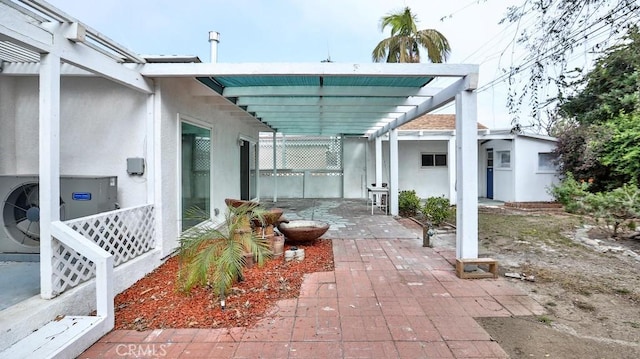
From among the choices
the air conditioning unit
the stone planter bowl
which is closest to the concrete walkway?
the stone planter bowl

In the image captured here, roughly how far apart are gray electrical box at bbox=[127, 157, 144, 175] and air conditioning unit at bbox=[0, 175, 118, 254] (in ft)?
1.23

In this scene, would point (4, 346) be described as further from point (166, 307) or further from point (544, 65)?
point (544, 65)

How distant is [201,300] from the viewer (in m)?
3.30

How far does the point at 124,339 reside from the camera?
8.61ft

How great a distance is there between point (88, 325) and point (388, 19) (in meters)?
13.6

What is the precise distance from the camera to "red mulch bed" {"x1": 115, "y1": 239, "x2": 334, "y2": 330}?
Result: 115 inches

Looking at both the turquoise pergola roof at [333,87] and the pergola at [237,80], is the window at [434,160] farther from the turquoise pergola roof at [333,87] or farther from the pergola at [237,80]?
the pergola at [237,80]

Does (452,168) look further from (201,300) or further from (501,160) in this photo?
(201,300)

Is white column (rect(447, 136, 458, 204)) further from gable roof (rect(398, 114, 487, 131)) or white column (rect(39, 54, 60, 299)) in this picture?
white column (rect(39, 54, 60, 299))

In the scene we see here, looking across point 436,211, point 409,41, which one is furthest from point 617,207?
point 409,41

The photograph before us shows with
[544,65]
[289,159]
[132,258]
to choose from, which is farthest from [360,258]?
[289,159]

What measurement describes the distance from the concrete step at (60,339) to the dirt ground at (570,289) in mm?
3173

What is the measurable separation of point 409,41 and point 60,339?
43.6ft

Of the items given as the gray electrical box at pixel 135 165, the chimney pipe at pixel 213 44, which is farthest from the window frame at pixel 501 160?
the gray electrical box at pixel 135 165
